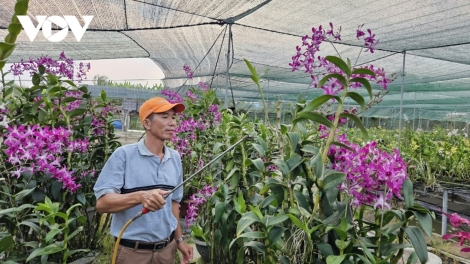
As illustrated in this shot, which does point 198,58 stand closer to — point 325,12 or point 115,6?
point 115,6

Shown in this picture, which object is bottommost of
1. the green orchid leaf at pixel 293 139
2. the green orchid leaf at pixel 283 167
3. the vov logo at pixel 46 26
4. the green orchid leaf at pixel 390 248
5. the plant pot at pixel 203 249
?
the plant pot at pixel 203 249

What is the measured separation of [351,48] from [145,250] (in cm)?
431

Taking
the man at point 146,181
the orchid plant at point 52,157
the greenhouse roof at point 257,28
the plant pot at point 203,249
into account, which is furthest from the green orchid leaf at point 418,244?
the greenhouse roof at point 257,28

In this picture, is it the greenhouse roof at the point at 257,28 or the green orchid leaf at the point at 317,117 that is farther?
the greenhouse roof at the point at 257,28

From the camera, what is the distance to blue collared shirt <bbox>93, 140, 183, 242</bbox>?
150 centimetres

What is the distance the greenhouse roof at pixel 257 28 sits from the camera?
3.33m

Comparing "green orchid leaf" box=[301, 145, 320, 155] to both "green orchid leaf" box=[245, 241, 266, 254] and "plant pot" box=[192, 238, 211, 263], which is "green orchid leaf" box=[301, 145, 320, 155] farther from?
"plant pot" box=[192, 238, 211, 263]

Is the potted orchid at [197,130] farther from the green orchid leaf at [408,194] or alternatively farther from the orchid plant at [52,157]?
the green orchid leaf at [408,194]

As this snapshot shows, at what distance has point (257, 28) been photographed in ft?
14.1

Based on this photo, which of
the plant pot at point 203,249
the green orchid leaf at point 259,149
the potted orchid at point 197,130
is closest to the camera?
the green orchid leaf at point 259,149

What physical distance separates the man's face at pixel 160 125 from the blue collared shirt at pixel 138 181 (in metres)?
0.08

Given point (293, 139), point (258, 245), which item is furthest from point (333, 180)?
point (258, 245)

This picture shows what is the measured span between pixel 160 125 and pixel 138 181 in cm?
24

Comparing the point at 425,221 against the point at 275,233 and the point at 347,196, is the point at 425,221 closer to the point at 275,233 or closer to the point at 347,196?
the point at 347,196
